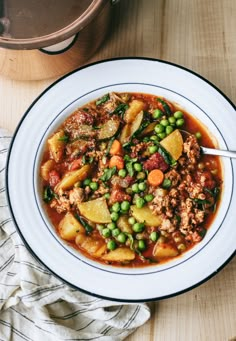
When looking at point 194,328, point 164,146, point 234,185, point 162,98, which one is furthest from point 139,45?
point 194,328

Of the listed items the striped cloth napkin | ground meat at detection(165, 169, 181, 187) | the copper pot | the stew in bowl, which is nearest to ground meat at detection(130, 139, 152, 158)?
the stew in bowl

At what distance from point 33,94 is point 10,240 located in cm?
96

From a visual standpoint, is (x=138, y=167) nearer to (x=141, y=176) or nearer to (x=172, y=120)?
(x=141, y=176)

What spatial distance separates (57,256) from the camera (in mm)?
3453

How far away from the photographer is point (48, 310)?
363 centimetres

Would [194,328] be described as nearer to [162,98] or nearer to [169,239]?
[169,239]

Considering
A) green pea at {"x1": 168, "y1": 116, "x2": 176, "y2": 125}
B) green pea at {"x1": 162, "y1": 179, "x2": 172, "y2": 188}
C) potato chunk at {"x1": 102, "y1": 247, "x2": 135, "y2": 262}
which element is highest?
green pea at {"x1": 168, "y1": 116, "x2": 176, "y2": 125}

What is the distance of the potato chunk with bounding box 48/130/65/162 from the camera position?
12.0ft

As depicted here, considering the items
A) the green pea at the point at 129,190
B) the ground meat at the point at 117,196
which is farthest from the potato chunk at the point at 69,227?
the green pea at the point at 129,190

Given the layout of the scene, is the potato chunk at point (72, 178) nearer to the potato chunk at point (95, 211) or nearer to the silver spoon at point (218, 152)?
the potato chunk at point (95, 211)

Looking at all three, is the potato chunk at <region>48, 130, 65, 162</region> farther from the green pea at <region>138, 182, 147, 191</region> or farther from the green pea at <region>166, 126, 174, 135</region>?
the green pea at <region>166, 126, 174, 135</region>

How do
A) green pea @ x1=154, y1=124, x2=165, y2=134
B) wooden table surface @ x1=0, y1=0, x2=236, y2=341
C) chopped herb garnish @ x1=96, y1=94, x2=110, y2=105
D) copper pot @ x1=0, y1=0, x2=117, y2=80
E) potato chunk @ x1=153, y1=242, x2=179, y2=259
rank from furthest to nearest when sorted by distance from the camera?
wooden table surface @ x1=0, y1=0, x2=236, y2=341, chopped herb garnish @ x1=96, y1=94, x2=110, y2=105, green pea @ x1=154, y1=124, x2=165, y2=134, potato chunk @ x1=153, y1=242, x2=179, y2=259, copper pot @ x1=0, y1=0, x2=117, y2=80

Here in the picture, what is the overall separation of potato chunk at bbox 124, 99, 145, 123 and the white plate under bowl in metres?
0.11

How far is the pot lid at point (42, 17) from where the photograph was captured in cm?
338
